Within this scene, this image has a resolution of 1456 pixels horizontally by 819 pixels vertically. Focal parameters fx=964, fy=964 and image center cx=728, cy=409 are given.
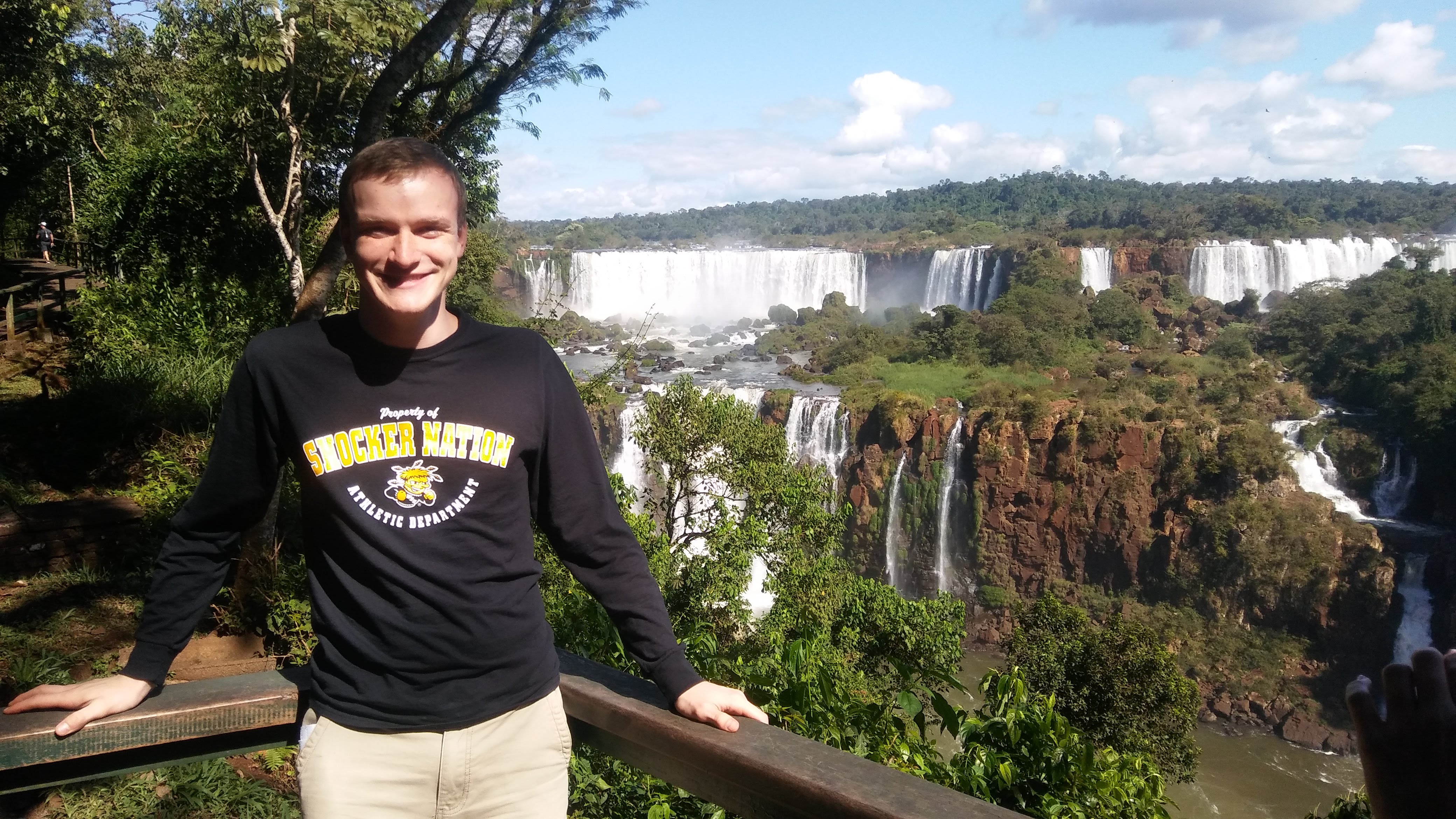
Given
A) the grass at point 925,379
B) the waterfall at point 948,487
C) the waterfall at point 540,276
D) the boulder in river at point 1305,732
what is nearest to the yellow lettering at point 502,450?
the boulder in river at point 1305,732

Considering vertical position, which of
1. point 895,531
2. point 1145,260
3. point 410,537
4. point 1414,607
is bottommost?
point 1414,607

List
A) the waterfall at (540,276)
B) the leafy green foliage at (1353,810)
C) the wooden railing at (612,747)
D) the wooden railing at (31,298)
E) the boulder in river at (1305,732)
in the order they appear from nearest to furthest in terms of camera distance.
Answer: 1. the wooden railing at (612,747)
2. the leafy green foliage at (1353,810)
3. the wooden railing at (31,298)
4. the boulder in river at (1305,732)
5. the waterfall at (540,276)

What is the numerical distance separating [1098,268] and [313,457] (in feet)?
147

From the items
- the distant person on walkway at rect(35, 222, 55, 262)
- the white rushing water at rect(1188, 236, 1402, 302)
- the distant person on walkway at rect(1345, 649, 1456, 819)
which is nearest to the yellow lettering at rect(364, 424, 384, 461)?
the distant person on walkway at rect(1345, 649, 1456, 819)

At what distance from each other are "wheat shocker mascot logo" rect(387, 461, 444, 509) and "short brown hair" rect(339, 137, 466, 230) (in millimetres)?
311

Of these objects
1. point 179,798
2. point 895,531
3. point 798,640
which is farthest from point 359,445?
point 895,531

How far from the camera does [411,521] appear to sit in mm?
1171

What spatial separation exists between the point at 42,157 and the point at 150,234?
803cm

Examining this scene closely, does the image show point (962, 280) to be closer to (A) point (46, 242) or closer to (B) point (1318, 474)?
(B) point (1318, 474)

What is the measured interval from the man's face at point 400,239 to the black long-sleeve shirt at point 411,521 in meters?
0.08

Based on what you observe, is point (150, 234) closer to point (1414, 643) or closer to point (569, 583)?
point (569, 583)

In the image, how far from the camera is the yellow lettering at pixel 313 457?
3.84 feet

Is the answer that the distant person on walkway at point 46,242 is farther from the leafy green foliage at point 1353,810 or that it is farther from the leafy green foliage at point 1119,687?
the leafy green foliage at point 1353,810

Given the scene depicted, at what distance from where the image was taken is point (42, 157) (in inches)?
579
